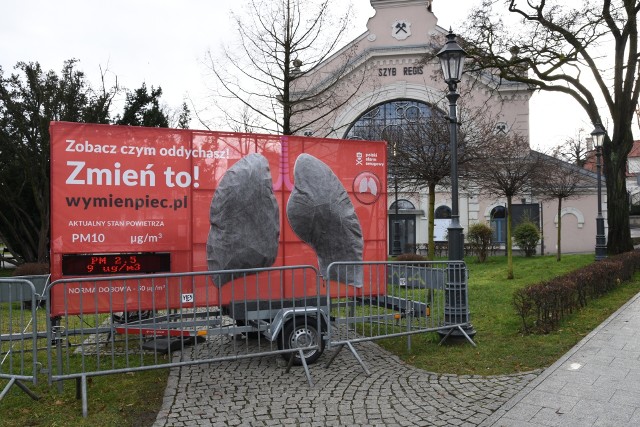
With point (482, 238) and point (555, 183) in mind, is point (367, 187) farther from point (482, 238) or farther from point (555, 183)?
point (555, 183)

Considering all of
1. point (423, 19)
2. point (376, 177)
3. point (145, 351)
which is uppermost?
point (423, 19)

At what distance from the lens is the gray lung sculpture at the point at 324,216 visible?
7.41 m

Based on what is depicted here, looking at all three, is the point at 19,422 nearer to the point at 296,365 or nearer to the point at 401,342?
the point at 296,365

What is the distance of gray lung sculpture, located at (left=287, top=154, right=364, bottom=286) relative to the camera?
7.41 meters

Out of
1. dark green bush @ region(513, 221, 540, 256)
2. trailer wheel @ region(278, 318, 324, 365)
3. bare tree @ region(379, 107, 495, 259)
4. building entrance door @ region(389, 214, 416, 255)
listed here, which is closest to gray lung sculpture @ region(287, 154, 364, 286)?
trailer wheel @ region(278, 318, 324, 365)

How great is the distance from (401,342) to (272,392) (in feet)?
9.10

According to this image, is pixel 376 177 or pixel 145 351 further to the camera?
pixel 376 177

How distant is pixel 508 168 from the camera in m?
16.5

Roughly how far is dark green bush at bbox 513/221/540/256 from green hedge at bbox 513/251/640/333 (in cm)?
1333

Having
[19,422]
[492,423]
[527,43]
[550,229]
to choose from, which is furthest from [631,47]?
[19,422]

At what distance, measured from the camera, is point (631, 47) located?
1830 cm

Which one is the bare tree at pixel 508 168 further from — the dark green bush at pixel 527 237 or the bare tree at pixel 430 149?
the dark green bush at pixel 527 237

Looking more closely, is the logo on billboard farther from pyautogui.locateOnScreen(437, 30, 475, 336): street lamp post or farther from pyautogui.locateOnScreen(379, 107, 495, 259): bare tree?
pyautogui.locateOnScreen(379, 107, 495, 259): bare tree

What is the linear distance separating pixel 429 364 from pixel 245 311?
2316 millimetres
